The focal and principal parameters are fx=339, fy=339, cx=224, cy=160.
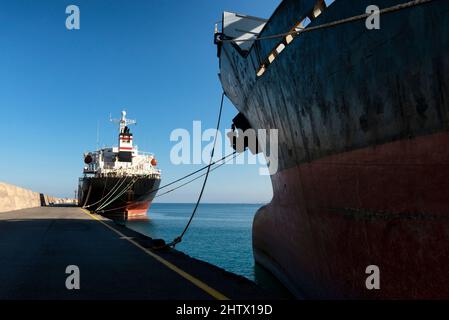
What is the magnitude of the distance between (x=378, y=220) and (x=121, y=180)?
38.1 meters

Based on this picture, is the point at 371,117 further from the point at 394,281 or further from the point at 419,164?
the point at 394,281

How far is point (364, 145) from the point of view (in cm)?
425

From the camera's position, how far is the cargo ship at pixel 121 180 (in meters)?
39.2

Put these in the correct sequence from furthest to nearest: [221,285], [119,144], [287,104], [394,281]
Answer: [119,144] < [287,104] < [221,285] < [394,281]

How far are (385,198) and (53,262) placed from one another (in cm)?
630

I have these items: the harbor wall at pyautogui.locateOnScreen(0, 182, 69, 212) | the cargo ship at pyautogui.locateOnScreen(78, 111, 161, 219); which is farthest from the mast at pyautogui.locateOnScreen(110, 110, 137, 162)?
the harbor wall at pyautogui.locateOnScreen(0, 182, 69, 212)

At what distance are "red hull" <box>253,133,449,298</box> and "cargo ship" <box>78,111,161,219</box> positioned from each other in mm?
31222

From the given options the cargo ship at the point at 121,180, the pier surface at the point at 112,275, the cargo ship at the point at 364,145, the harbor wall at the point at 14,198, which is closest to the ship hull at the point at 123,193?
the cargo ship at the point at 121,180

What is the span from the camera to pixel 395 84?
3709 mm

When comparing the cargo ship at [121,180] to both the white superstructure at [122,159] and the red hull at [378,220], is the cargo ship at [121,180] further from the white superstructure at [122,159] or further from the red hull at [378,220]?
the red hull at [378,220]

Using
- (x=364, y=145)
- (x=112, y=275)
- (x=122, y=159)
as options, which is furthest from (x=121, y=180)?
(x=364, y=145)
